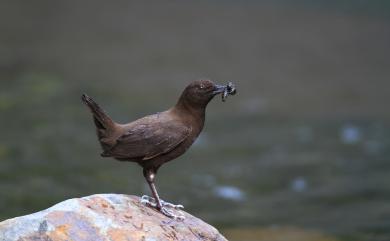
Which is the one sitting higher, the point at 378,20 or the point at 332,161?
the point at 378,20

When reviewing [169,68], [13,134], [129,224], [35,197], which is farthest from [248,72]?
[129,224]

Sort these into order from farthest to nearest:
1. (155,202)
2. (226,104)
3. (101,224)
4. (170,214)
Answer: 1. (226,104)
2. (155,202)
3. (170,214)
4. (101,224)

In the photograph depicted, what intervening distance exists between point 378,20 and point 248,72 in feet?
13.0

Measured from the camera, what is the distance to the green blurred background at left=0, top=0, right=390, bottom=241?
10039mm

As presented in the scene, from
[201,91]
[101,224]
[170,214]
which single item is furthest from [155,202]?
[201,91]

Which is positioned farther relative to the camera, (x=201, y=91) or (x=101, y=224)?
(x=201, y=91)

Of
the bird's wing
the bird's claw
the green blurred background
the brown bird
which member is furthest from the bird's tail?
the green blurred background

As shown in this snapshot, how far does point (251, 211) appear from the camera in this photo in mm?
9852

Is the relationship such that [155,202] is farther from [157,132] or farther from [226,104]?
[226,104]

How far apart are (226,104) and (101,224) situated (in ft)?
32.3

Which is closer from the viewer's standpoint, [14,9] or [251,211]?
[251,211]

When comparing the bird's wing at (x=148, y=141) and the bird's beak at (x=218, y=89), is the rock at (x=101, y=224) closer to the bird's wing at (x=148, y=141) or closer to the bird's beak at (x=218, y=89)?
the bird's wing at (x=148, y=141)

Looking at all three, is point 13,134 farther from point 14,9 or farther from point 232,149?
point 14,9

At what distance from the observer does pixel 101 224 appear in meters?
4.74
